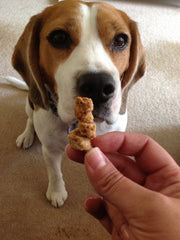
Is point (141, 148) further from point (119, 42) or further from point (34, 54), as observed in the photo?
point (34, 54)

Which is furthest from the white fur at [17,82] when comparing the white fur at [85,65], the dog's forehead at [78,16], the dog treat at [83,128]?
the dog treat at [83,128]

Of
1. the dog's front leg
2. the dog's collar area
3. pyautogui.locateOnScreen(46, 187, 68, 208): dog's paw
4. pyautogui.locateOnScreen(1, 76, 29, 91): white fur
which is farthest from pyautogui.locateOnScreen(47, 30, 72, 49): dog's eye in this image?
pyautogui.locateOnScreen(1, 76, 29, 91): white fur

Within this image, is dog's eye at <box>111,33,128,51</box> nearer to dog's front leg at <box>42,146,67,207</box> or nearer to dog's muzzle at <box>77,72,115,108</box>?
dog's muzzle at <box>77,72,115,108</box>

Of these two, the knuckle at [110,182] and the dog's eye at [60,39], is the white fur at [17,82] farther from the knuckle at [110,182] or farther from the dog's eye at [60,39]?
the knuckle at [110,182]

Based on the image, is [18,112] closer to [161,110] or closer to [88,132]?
[161,110]

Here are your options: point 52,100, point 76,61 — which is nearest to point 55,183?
point 52,100

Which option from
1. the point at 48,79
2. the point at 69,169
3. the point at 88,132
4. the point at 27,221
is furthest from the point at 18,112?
the point at 88,132
